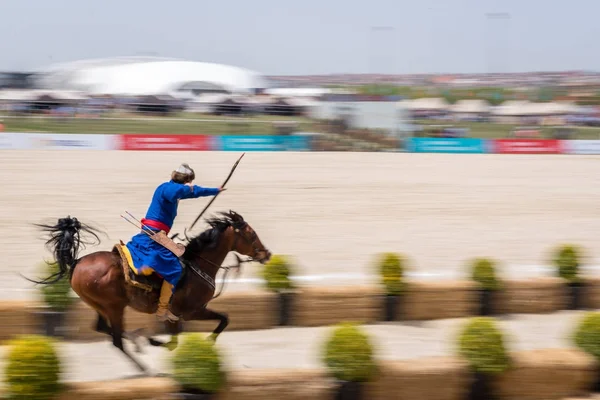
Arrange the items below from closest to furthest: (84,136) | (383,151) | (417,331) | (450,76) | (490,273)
Answer: (417,331) < (490,273) < (84,136) < (383,151) < (450,76)

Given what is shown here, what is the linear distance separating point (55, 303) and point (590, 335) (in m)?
5.48

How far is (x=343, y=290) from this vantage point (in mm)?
10125

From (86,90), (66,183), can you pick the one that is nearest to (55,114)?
(66,183)

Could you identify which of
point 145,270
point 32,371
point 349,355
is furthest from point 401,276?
point 32,371

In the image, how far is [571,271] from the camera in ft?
36.3

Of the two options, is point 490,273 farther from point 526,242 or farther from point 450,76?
point 450,76

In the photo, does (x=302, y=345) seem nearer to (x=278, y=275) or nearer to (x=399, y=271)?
(x=278, y=275)

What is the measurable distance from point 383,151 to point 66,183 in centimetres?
1417

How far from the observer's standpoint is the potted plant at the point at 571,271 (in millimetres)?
11023

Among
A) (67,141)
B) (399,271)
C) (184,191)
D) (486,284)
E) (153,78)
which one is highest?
(153,78)

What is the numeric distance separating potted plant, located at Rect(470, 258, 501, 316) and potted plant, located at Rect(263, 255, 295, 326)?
2.47 meters

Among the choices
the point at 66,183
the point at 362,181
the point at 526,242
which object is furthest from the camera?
the point at 362,181

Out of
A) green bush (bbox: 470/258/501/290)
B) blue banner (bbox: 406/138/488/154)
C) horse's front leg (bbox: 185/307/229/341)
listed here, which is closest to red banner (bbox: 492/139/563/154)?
blue banner (bbox: 406/138/488/154)

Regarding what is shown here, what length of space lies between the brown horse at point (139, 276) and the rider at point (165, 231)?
0.31ft
